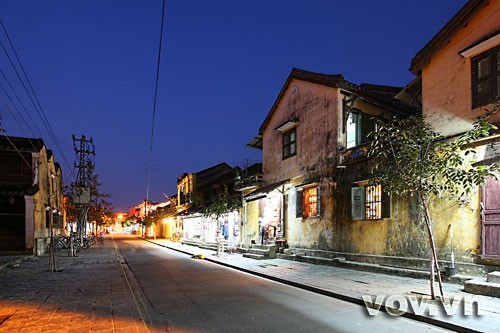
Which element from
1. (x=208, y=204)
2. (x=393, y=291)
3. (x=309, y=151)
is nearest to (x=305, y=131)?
(x=309, y=151)

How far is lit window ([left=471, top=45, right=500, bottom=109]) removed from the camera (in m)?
10.3

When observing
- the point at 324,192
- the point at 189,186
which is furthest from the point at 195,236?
the point at 324,192

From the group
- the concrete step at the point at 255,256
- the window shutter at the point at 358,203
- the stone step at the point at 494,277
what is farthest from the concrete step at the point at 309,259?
the stone step at the point at 494,277

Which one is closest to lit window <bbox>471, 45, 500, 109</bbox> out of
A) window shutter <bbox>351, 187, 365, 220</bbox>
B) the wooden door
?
the wooden door

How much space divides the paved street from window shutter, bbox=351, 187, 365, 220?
2220 mm

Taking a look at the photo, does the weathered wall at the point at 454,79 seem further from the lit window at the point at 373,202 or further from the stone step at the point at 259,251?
the stone step at the point at 259,251

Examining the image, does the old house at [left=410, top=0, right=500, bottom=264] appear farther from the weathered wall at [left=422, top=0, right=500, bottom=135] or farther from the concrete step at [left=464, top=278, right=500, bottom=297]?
the concrete step at [left=464, top=278, right=500, bottom=297]

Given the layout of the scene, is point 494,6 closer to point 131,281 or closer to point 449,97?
point 449,97

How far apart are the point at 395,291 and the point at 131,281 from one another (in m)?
8.70

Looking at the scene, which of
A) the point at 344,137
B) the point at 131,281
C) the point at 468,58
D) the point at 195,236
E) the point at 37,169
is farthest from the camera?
the point at 195,236

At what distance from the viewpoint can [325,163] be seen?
1705 cm

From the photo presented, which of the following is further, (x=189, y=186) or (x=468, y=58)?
(x=189, y=186)

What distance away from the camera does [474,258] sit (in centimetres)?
1040

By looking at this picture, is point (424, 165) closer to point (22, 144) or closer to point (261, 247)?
point (261, 247)
